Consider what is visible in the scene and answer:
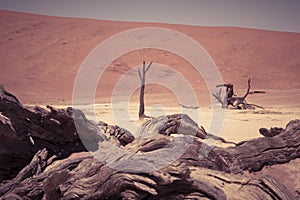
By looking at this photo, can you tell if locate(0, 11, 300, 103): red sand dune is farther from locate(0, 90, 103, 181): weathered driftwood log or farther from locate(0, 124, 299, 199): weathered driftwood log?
locate(0, 124, 299, 199): weathered driftwood log

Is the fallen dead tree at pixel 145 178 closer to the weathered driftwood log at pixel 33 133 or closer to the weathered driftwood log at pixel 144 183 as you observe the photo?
the weathered driftwood log at pixel 144 183

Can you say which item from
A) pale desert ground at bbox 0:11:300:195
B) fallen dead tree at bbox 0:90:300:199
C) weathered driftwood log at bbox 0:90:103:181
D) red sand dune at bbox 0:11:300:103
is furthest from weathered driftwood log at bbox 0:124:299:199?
red sand dune at bbox 0:11:300:103

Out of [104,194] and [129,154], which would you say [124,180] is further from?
Result: [129,154]

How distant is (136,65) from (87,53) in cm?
745

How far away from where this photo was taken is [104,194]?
3016mm

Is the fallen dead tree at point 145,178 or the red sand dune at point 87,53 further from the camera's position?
the red sand dune at point 87,53

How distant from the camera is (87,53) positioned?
125ft

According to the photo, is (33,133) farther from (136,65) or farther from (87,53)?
(87,53)

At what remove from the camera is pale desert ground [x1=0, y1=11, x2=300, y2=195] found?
779 inches

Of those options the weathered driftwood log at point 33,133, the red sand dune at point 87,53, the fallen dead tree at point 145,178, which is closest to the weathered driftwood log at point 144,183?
the fallen dead tree at point 145,178

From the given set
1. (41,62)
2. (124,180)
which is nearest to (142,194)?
(124,180)

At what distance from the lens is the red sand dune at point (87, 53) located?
27656 millimetres

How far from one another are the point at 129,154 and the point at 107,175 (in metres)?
0.43

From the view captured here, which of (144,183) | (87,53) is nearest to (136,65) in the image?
(87,53)
